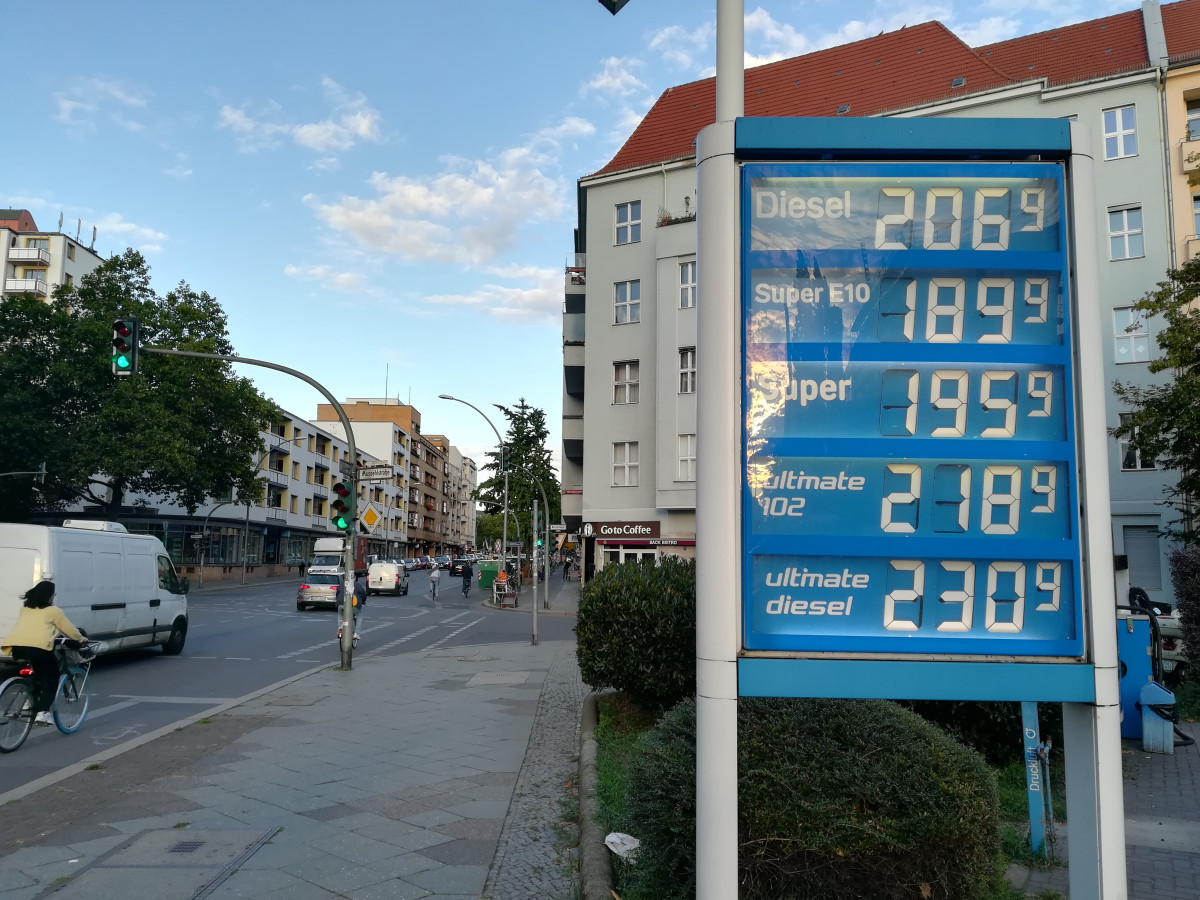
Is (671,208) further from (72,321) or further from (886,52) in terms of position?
(72,321)

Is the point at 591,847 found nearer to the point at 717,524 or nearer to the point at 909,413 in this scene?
the point at 717,524

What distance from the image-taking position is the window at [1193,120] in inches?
1143

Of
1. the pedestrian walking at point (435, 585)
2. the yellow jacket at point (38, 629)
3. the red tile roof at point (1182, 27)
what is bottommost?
the pedestrian walking at point (435, 585)

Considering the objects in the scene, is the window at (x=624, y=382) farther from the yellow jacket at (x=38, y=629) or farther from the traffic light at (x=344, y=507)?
the yellow jacket at (x=38, y=629)

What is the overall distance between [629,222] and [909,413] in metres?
34.8

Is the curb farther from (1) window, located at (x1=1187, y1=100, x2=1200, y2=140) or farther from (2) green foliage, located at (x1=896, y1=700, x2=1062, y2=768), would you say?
(1) window, located at (x1=1187, y1=100, x2=1200, y2=140)

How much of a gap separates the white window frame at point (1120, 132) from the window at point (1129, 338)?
5.18m

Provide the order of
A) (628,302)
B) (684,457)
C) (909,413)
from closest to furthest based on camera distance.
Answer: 1. (909,413)
2. (684,457)
3. (628,302)

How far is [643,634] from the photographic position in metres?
8.92

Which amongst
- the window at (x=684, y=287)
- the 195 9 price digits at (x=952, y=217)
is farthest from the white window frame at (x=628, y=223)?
the 195 9 price digits at (x=952, y=217)

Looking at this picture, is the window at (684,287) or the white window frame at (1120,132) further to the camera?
the window at (684,287)

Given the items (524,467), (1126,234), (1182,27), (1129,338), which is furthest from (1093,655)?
(524,467)

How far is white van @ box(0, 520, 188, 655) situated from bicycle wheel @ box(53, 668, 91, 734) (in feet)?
9.21

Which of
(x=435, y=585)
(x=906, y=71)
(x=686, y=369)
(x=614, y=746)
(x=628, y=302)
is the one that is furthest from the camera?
(x=435, y=585)
